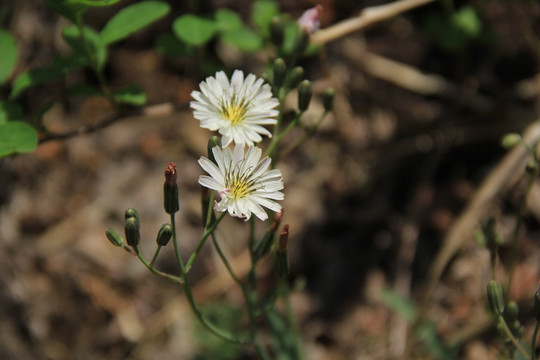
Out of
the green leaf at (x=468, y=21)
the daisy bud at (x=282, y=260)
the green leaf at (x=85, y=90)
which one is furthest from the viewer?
the green leaf at (x=468, y=21)

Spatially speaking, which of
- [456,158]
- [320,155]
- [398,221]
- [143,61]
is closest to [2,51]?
[143,61]

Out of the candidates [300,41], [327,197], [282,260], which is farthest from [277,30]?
[327,197]

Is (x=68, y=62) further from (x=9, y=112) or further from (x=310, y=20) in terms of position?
(x=310, y=20)

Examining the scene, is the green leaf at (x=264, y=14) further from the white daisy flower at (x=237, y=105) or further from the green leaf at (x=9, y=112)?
the green leaf at (x=9, y=112)

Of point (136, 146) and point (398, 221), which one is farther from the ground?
point (136, 146)

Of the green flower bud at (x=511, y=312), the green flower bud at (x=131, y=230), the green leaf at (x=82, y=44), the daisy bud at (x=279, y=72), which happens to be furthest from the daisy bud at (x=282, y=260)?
the green leaf at (x=82, y=44)

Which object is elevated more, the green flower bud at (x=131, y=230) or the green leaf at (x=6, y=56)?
the green leaf at (x=6, y=56)

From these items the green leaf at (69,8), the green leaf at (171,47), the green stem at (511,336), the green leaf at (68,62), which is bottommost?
the green stem at (511,336)

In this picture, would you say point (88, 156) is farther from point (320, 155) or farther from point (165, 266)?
point (320, 155)
